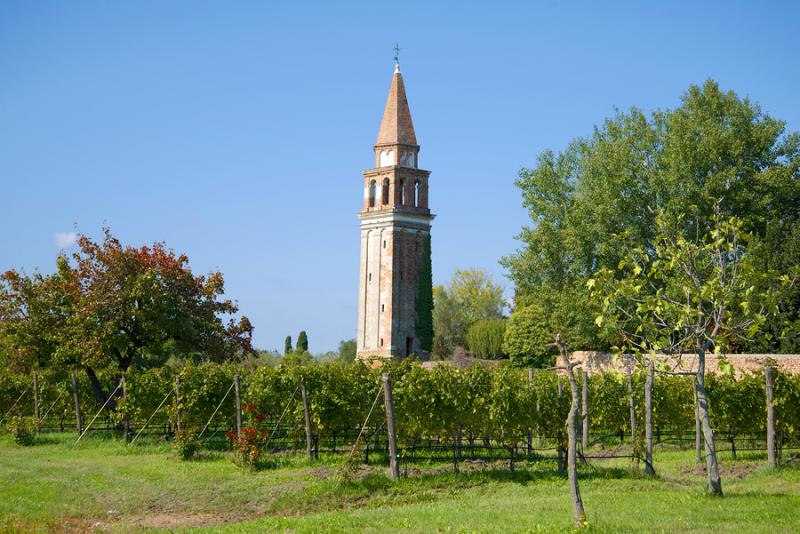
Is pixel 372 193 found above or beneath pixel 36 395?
above

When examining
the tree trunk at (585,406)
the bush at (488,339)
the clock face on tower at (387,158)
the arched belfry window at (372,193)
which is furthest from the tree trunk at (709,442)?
the arched belfry window at (372,193)

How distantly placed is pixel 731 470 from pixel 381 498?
23.0 feet

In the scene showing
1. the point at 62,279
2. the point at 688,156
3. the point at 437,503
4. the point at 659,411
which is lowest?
the point at 437,503

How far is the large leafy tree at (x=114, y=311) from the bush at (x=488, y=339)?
31.8 m

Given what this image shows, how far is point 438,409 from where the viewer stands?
55.9 feet

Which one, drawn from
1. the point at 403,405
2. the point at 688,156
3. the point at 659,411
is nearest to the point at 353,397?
the point at 403,405

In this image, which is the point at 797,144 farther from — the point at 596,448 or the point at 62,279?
the point at 62,279

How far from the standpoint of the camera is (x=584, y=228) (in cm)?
3494

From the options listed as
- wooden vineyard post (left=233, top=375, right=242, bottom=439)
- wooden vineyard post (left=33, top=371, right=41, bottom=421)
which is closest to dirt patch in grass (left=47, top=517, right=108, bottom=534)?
wooden vineyard post (left=233, top=375, right=242, bottom=439)

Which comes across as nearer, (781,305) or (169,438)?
(169,438)

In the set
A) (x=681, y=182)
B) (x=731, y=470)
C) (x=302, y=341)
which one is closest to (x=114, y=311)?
(x=731, y=470)

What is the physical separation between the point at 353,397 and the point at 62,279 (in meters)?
11.5

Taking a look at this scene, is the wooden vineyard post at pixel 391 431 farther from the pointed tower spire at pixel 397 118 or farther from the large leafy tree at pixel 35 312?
the pointed tower spire at pixel 397 118

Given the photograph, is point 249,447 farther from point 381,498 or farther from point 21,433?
point 21,433
